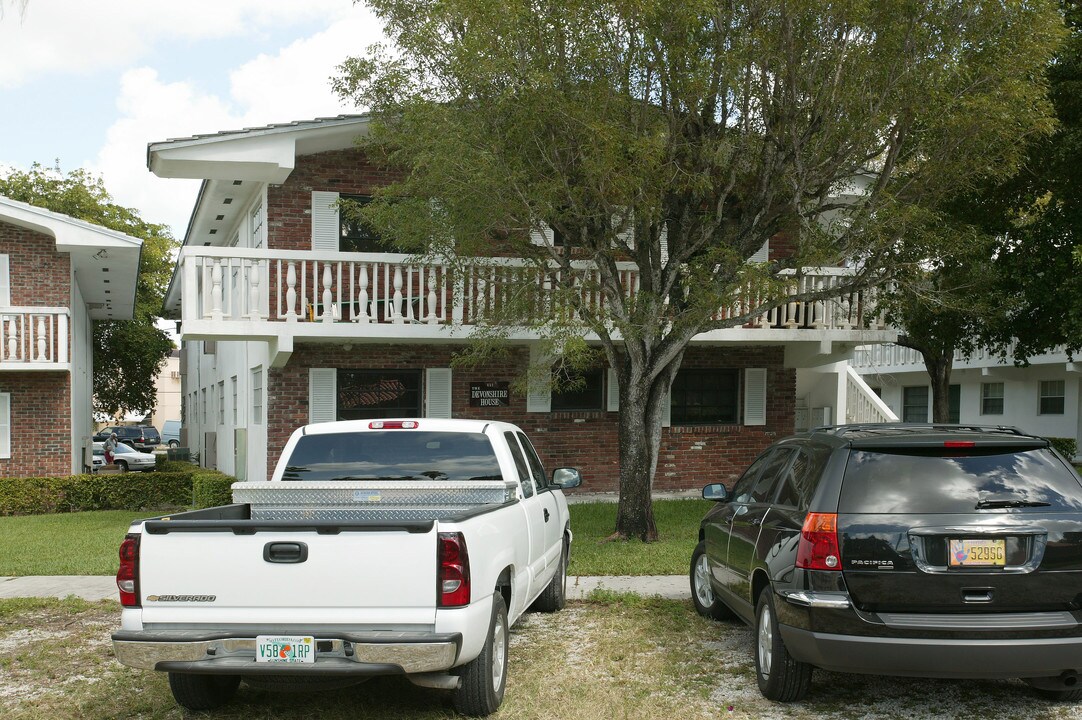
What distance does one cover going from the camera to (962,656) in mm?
5203

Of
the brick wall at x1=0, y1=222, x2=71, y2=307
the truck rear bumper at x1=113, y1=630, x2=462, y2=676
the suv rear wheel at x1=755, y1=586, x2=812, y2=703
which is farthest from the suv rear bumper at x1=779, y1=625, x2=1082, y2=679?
the brick wall at x1=0, y1=222, x2=71, y2=307

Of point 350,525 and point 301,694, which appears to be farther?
point 301,694

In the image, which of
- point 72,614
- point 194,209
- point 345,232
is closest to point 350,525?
point 72,614

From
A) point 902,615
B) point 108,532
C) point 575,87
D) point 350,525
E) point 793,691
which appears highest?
point 575,87

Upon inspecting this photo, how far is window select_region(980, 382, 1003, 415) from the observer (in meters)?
35.9

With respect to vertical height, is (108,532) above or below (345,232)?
below

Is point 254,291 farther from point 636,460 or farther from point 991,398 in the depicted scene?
point 991,398

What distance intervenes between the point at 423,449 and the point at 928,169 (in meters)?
7.86

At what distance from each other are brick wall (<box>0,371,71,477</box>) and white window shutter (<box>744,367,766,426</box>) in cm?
1367

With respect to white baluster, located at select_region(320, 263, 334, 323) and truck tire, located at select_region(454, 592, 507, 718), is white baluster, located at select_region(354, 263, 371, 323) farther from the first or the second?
truck tire, located at select_region(454, 592, 507, 718)

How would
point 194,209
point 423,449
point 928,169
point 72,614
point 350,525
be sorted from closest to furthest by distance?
point 350,525 < point 423,449 < point 72,614 < point 928,169 < point 194,209

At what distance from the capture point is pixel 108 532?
49.8 feet

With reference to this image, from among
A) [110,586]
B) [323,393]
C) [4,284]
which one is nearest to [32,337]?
[4,284]

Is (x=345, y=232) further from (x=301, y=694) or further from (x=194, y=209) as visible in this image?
(x=301, y=694)
